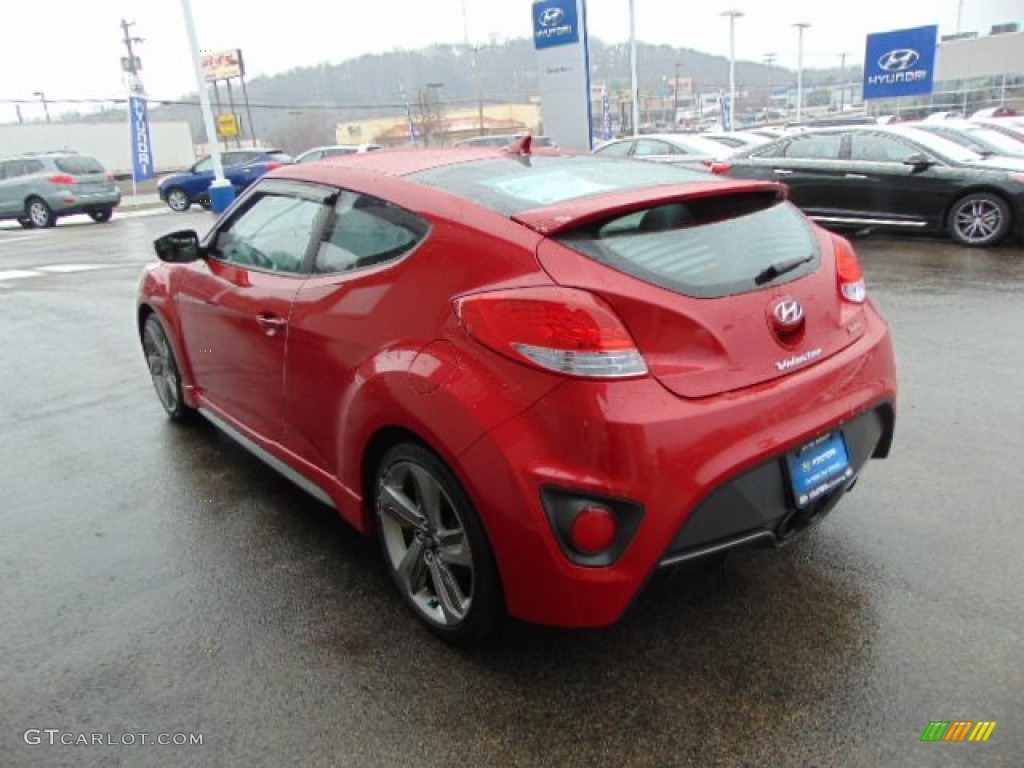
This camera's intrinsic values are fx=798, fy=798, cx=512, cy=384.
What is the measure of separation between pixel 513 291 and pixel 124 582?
79.7 inches

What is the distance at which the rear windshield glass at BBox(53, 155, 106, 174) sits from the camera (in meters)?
19.3

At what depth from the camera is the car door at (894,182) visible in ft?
31.4

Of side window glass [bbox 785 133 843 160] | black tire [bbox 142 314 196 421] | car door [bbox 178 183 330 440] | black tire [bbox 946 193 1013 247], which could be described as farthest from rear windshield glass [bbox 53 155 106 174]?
black tire [bbox 946 193 1013 247]

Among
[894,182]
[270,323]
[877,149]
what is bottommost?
[894,182]

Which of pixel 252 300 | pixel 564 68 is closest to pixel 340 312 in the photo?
pixel 252 300

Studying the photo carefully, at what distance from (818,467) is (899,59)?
100 feet

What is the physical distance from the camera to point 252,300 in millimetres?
3258

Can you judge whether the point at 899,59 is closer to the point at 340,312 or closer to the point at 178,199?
the point at 178,199

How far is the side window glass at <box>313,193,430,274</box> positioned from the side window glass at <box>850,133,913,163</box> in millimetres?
8969

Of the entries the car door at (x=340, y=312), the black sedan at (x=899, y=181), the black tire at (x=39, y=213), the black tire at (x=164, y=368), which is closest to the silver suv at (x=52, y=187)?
the black tire at (x=39, y=213)

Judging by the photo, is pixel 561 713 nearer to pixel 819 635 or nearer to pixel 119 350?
pixel 819 635

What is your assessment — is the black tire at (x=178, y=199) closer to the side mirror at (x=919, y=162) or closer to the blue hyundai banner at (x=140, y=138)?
the blue hyundai banner at (x=140, y=138)

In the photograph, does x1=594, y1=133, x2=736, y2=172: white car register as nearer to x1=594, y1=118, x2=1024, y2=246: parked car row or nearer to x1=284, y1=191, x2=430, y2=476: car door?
x1=594, y1=118, x2=1024, y2=246: parked car row

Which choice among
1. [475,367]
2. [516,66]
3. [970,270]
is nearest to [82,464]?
[475,367]
